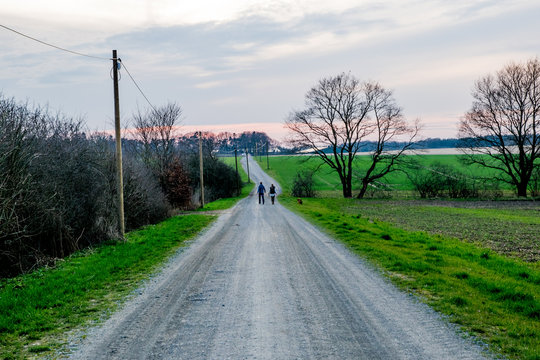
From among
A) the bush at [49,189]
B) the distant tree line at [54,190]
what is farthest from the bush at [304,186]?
the bush at [49,189]

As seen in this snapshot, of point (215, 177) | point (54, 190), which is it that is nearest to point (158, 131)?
point (215, 177)

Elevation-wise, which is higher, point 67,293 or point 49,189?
point 49,189

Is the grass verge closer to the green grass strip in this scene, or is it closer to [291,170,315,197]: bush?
the green grass strip

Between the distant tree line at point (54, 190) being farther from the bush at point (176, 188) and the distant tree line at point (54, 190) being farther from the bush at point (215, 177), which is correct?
the bush at point (215, 177)

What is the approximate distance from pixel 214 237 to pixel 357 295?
29.8ft

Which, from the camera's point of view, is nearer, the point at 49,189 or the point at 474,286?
the point at 474,286

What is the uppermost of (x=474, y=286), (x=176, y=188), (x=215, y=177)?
(x=215, y=177)

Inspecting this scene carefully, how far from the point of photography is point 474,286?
25.5ft

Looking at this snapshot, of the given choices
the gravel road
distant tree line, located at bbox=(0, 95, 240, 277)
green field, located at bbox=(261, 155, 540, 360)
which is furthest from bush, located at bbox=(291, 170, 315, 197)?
the gravel road

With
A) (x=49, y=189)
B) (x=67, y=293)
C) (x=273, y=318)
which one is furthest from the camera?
(x=49, y=189)

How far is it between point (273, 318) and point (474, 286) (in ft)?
14.6

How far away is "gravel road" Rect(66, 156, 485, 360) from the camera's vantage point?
4.81 metres

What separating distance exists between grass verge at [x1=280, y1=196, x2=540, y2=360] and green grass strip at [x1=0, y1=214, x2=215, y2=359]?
579 cm

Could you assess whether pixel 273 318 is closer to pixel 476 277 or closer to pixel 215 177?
pixel 476 277
